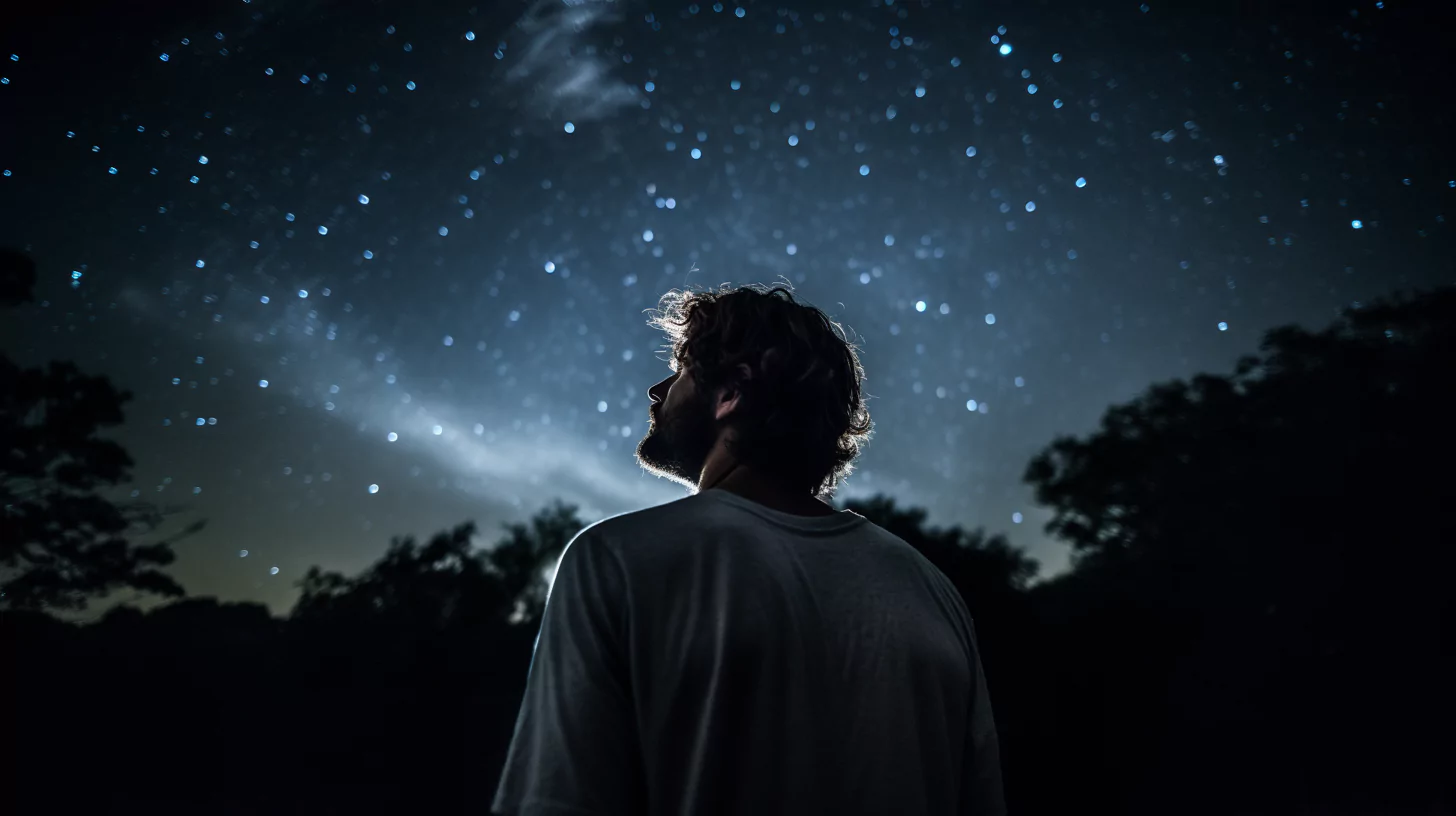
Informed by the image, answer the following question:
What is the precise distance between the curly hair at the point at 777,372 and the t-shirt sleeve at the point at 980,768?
0.51 meters

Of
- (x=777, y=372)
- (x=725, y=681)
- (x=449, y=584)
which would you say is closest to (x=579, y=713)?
(x=725, y=681)

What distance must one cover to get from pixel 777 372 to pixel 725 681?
71 cm

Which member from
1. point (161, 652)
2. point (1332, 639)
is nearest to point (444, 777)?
point (161, 652)

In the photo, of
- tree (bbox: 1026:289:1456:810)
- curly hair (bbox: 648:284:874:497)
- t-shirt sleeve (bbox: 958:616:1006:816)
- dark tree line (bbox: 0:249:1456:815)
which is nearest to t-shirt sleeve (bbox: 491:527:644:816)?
curly hair (bbox: 648:284:874:497)

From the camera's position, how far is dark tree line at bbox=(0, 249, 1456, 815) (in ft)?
54.3

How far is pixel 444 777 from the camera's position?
75.5 ft

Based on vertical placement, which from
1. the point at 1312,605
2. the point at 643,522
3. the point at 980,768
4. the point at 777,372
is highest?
the point at 1312,605

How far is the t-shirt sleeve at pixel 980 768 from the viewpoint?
129 centimetres

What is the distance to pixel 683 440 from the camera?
4.81ft

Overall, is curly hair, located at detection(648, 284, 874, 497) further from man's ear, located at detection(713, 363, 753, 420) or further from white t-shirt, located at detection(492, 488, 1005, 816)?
white t-shirt, located at detection(492, 488, 1005, 816)

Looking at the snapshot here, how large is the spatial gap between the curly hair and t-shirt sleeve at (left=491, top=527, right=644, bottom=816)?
457mm

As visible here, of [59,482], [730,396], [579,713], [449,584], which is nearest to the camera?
[579,713]

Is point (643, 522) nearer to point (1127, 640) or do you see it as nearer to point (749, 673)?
point (749, 673)

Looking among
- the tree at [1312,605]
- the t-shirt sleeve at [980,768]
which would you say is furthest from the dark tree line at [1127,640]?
the t-shirt sleeve at [980,768]
